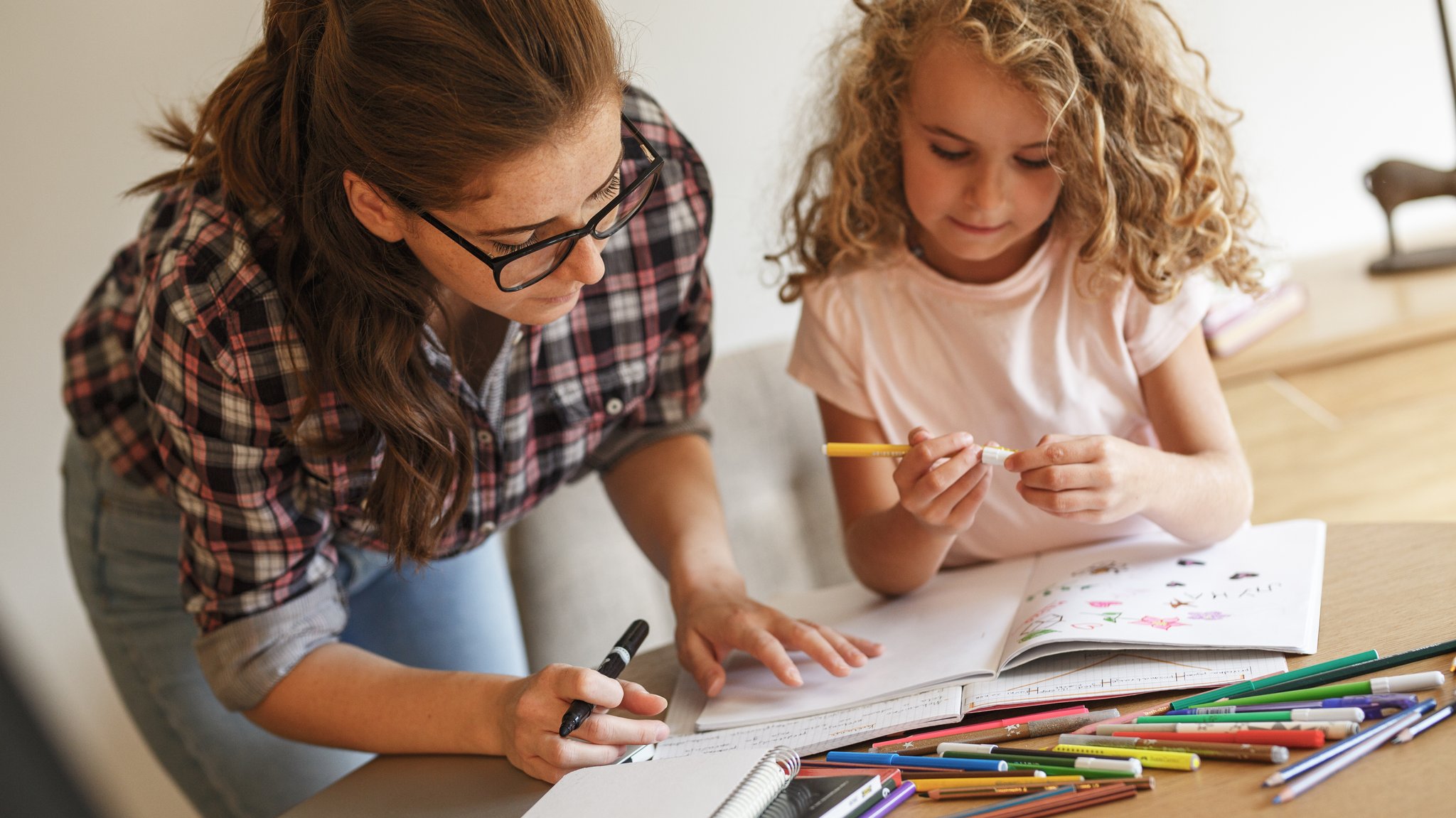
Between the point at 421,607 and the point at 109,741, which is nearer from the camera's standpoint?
the point at 421,607

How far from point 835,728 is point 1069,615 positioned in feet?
0.74

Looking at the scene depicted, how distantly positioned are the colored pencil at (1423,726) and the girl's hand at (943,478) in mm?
379

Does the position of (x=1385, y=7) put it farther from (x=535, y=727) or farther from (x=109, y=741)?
Result: (x=109, y=741)

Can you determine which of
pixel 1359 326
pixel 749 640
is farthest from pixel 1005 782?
pixel 1359 326

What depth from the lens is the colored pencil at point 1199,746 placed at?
0.70 m

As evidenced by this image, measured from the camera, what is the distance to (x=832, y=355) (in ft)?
4.27

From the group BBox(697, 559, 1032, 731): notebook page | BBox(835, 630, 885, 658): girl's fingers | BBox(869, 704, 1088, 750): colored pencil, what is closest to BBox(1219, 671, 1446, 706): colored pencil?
BBox(869, 704, 1088, 750): colored pencil

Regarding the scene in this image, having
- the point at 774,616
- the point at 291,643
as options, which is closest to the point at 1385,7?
the point at 774,616

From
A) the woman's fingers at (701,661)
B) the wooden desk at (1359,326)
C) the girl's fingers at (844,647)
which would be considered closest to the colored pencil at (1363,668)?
the girl's fingers at (844,647)

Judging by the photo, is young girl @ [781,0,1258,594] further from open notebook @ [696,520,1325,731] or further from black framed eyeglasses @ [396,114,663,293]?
black framed eyeglasses @ [396,114,663,293]

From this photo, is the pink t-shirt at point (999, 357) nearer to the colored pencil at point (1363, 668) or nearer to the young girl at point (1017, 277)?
the young girl at point (1017, 277)

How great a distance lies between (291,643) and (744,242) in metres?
1.10

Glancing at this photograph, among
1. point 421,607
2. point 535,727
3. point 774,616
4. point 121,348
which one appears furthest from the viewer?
point 421,607

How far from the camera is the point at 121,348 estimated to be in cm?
121
